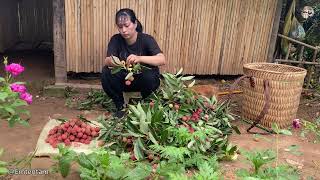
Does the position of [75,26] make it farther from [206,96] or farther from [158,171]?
[158,171]

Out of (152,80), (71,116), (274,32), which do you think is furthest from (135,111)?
(274,32)

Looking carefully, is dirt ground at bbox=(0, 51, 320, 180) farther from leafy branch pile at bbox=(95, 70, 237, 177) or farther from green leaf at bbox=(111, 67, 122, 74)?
green leaf at bbox=(111, 67, 122, 74)

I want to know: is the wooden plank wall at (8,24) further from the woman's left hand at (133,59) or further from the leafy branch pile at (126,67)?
the woman's left hand at (133,59)

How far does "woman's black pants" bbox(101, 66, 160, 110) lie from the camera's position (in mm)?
4043

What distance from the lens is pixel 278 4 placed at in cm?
539

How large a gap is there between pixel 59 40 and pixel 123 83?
1.41 metres

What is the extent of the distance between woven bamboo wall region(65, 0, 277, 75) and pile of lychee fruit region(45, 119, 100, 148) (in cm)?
176

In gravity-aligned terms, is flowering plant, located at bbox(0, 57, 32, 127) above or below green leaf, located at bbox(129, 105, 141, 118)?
above

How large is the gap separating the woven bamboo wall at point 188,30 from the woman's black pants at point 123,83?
108 centimetres

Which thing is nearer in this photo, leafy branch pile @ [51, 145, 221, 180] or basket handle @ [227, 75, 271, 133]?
leafy branch pile @ [51, 145, 221, 180]

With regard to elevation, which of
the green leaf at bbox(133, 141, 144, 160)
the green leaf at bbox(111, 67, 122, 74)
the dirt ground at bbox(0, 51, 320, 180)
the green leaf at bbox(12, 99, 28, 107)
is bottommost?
the dirt ground at bbox(0, 51, 320, 180)

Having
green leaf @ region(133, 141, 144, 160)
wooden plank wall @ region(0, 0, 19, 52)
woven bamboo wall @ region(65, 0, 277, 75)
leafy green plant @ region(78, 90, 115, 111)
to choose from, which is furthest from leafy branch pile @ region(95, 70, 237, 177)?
wooden plank wall @ region(0, 0, 19, 52)

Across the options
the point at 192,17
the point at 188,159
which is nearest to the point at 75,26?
the point at 192,17

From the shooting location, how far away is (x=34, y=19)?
7.95 metres
